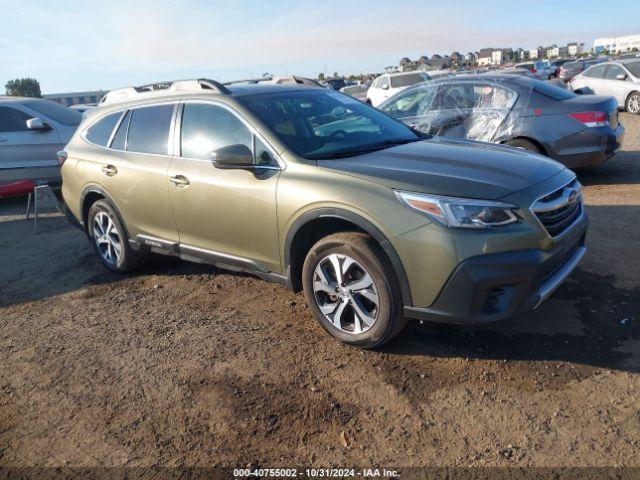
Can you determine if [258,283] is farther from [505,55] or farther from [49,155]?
[505,55]

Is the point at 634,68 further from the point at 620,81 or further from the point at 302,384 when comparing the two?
the point at 302,384

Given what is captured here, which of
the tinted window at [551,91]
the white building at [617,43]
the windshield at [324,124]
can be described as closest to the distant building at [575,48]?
the white building at [617,43]

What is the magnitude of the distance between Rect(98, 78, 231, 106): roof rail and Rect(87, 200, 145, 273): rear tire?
1.09m

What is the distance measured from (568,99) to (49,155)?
27.1 feet

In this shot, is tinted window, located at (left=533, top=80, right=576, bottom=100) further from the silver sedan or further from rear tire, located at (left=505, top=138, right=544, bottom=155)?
the silver sedan

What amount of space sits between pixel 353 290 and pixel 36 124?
7783 mm

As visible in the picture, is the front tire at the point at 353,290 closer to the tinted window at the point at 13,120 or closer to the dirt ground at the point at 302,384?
the dirt ground at the point at 302,384

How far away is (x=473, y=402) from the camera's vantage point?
2.97m

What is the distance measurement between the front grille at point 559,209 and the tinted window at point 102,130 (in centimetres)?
403

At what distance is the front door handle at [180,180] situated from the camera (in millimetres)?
4328

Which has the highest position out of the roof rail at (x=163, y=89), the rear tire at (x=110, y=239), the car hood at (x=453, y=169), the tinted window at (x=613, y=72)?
the roof rail at (x=163, y=89)

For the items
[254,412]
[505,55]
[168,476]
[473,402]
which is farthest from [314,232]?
[505,55]

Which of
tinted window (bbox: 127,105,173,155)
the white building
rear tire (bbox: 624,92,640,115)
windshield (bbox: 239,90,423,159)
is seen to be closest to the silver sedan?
rear tire (bbox: 624,92,640,115)

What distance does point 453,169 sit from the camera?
3391 millimetres
